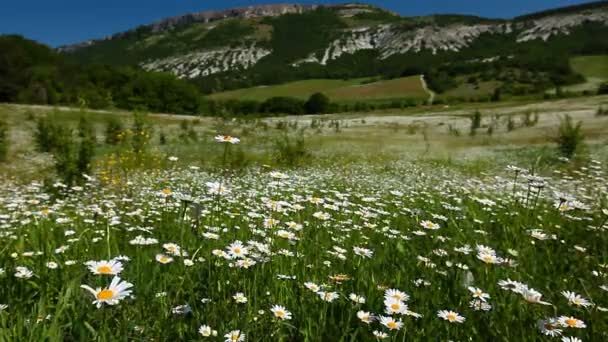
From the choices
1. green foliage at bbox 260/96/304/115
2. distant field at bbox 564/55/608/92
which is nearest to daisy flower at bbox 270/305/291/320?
green foliage at bbox 260/96/304/115

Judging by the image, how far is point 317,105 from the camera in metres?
114

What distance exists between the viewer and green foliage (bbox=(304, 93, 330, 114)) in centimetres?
11252

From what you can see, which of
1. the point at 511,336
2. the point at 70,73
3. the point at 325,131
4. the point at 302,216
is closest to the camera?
the point at 511,336

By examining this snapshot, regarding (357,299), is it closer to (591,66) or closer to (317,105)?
(317,105)

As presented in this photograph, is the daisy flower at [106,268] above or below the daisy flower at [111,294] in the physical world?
below

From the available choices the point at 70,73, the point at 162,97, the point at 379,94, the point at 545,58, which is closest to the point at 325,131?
the point at 162,97

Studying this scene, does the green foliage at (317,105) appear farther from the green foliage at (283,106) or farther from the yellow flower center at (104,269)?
the yellow flower center at (104,269)

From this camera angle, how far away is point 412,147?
2605 centimetres

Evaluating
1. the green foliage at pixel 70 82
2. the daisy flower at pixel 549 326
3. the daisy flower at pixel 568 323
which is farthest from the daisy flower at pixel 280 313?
the green foliage at pixel 70 82

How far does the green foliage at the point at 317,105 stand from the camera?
112519mm

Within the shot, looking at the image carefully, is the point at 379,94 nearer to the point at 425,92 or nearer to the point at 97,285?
the point at 425,92

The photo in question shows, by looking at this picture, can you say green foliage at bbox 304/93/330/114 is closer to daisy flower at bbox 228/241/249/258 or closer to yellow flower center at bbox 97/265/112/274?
daisy flower at bbox 228/241/249/258

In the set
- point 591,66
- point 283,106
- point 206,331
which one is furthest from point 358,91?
point 206,331

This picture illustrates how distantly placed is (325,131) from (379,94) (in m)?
94.3
